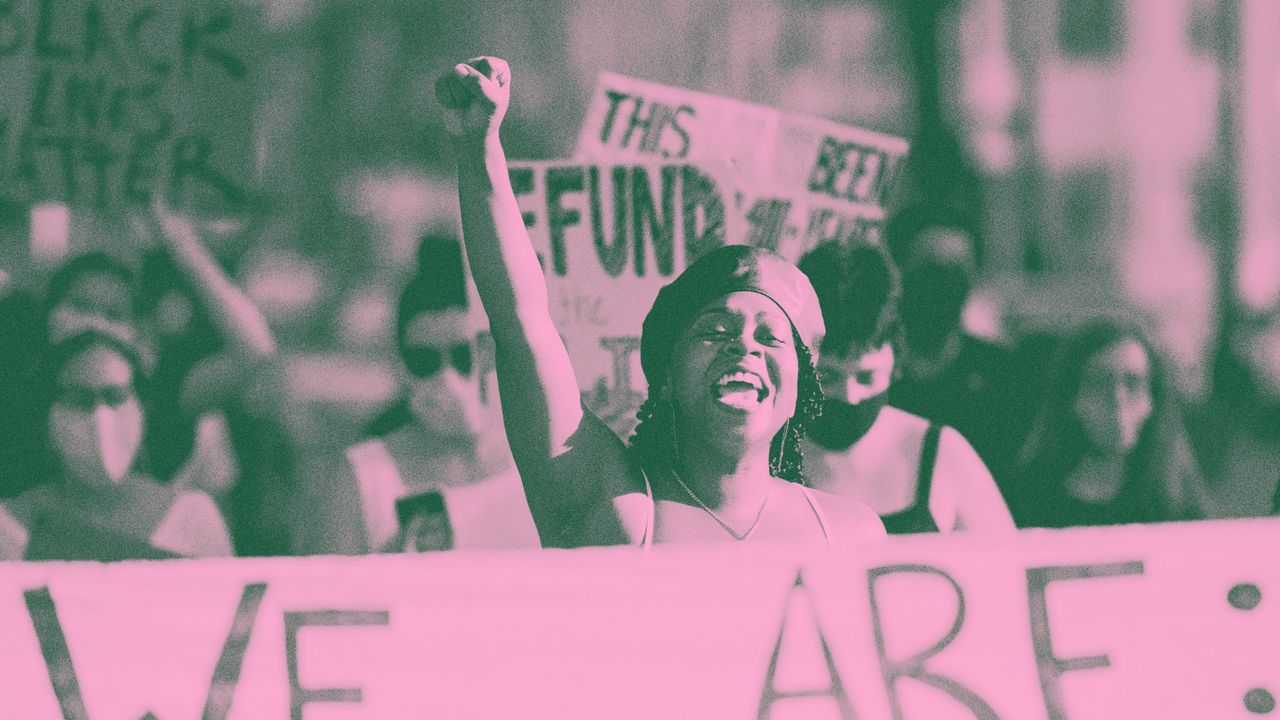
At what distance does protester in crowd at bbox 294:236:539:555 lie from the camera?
3.92 m

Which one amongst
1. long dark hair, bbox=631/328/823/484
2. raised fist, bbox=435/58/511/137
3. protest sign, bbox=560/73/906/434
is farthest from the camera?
protest sign, bbox=560/73/906/434

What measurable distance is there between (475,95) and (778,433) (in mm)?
881

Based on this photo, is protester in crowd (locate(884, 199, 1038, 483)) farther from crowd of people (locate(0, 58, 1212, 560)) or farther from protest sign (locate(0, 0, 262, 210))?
protest sign (locate(0, 0, 262, 210))

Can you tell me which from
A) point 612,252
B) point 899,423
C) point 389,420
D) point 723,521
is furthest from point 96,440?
point 899,423

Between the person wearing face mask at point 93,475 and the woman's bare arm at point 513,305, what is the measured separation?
1.74m

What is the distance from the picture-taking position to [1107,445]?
4.03m

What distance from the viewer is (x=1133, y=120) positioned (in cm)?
392

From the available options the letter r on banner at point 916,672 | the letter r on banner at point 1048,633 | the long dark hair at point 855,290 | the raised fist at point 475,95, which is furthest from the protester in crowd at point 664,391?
the long dark hair at point 855,290

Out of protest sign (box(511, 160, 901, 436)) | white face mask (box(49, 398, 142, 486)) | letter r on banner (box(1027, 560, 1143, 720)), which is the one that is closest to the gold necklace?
letter r on banner (box(1027, 560, 1143, 720))

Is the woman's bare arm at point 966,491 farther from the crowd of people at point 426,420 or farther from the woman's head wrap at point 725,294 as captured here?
the woman's head wrap at point 725,294

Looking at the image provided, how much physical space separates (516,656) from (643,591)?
0.87ft

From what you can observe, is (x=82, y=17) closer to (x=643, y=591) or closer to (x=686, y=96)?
(x=686, y=96)

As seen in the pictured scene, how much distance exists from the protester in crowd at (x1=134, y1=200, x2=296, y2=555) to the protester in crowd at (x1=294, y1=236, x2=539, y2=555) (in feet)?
0.46

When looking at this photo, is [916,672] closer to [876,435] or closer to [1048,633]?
[1048,633]
